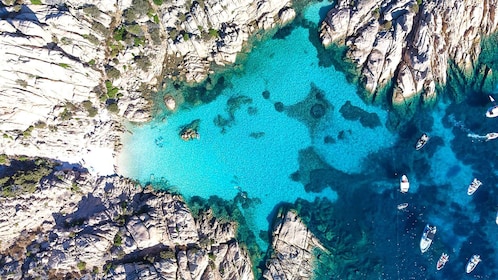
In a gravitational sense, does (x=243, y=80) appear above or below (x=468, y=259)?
above

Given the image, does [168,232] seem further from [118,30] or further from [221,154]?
[118,30]

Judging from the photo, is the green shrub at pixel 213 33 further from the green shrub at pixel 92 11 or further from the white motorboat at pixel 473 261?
the white motorboat at pixel 473 261

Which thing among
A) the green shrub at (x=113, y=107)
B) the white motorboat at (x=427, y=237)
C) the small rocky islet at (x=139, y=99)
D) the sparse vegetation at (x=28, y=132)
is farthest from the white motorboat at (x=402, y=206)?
the sparse vegetation at (x=28, y=132)

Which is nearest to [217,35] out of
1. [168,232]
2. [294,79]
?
[294,79]

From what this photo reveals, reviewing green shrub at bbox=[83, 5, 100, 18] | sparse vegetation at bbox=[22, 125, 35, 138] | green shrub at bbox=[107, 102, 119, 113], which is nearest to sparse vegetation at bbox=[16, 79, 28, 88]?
sparse vegetation at bbox=[22, 125, 35, 138]

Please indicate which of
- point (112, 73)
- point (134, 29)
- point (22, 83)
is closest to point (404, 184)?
point (134, 29)

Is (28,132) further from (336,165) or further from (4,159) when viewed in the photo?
(336,165)
